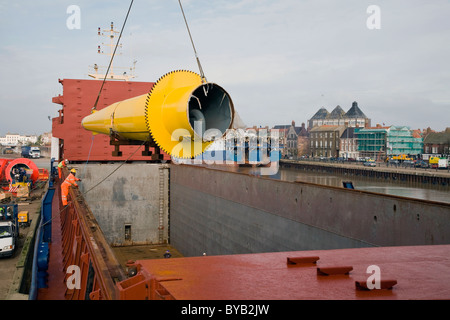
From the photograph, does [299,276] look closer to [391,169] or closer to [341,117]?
[391,169]

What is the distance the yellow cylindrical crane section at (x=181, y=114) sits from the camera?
8.11 m

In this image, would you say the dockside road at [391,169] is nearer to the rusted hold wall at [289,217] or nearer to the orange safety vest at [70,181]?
the rusted hold wall at [289,217]

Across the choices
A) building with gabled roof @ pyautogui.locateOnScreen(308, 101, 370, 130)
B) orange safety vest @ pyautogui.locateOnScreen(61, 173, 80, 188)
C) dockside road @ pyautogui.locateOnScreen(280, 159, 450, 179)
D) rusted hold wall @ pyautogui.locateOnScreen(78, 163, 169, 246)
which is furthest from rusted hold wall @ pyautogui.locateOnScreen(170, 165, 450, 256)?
building with gabled roof @ pyautogui.locateOnScreen(308, 101, 370, 130)

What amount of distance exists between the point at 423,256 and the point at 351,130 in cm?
12152

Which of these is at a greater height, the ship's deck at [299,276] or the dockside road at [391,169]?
the ship's deck at [299,276]

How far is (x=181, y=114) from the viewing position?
8109 mm

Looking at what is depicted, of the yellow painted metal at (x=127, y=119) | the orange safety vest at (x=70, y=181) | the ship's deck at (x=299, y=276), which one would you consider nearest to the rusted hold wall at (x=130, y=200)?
the orange safety vest at (x=70, y=181)

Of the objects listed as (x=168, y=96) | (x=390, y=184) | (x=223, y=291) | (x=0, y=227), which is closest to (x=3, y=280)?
(x=0, y=227)

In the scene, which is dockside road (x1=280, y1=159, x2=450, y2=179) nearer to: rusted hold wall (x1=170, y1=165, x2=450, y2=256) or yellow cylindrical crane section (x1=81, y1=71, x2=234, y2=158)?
rusted hold wall (x1=170, y1=165, x2=450, y2=256)

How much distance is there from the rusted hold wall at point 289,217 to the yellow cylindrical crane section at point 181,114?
5.04 meters

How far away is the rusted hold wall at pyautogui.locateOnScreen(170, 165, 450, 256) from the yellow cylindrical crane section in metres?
5.04

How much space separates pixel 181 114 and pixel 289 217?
317 inches

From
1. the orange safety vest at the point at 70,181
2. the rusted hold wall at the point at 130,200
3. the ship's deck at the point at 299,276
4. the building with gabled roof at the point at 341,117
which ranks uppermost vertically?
the building with gabled roof at the point at 341,117
